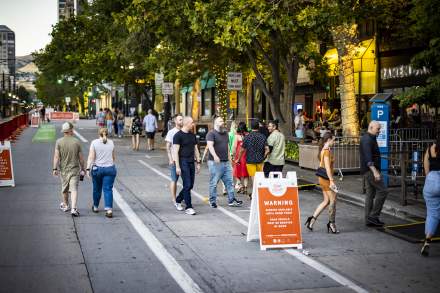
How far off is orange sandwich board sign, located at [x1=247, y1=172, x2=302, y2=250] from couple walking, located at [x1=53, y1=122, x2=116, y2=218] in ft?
11.3

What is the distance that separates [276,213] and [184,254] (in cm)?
149

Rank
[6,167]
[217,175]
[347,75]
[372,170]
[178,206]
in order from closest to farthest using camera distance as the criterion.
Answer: [372,170] < [178,206] < [217,175] < [6,167] < [347,75]

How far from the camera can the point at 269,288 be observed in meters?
7.48

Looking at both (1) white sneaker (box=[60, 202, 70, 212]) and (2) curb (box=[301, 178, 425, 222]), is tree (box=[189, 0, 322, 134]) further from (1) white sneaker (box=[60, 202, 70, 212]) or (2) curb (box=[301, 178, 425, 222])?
(1) white sneaker (box=[60, 202, 70, 212])

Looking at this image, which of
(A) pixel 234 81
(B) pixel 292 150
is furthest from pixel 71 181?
(A) pixel 234 81

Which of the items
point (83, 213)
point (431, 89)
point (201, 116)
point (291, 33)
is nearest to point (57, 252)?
point (83, 213)

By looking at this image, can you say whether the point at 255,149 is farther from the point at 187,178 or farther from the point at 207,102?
the point at 207,102

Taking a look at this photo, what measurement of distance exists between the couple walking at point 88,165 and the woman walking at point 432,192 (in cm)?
564

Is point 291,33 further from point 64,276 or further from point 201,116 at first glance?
point 201,116

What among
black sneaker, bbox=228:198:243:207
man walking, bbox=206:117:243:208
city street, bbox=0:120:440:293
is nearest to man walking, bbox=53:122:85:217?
city street, bbox=0:120:440:293

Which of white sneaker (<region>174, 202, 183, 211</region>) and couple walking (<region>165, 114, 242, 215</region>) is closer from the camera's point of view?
couple walking (<region>165, 114, 242, 215</region>)

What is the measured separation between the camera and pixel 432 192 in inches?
358

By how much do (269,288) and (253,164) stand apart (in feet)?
22.4

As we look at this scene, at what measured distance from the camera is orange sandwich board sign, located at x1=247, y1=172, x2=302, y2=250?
9.51 metres
